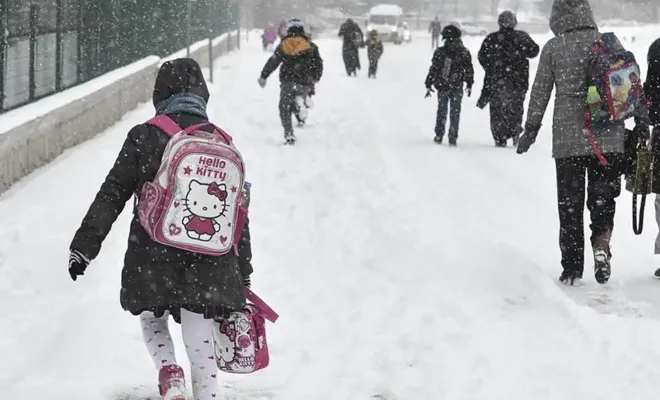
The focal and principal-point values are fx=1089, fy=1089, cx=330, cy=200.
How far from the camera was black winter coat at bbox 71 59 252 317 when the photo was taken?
4.02 metres

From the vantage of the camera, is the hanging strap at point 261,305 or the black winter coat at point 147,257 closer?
the black winter coat at point 147,257

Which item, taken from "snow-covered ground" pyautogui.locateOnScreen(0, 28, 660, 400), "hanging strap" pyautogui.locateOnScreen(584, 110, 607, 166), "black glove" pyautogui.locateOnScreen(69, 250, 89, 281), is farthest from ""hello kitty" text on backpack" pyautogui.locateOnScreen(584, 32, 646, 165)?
"black glove" pyautogui.locateOnScreen(69, 250, 89, 281)

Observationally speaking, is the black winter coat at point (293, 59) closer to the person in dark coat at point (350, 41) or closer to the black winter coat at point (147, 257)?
the black winter coat at point (147, 257)

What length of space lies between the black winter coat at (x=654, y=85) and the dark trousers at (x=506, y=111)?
265 inches

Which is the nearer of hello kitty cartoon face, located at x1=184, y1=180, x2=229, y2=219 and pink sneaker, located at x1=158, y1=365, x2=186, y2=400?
hello kitty cartoon face, located at x1=184, y1=180, x2=229, y2=219

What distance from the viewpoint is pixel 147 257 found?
4039 millimetres

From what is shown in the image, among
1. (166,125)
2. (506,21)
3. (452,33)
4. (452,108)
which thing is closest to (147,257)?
(166,125)

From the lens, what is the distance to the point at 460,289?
7.30 metres

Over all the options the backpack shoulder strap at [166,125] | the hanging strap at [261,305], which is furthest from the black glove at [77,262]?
the hanging strap at [261,305]

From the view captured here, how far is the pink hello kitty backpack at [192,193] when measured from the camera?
3932 mm

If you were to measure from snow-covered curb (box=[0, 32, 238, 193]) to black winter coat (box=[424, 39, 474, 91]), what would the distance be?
4.32 m

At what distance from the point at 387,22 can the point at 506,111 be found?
48.4 m

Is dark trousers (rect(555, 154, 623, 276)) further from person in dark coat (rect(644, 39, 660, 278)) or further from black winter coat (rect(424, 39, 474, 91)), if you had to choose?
black winter coat (rect(424, 39, 474, 91))

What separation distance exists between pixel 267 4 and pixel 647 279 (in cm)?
7622
